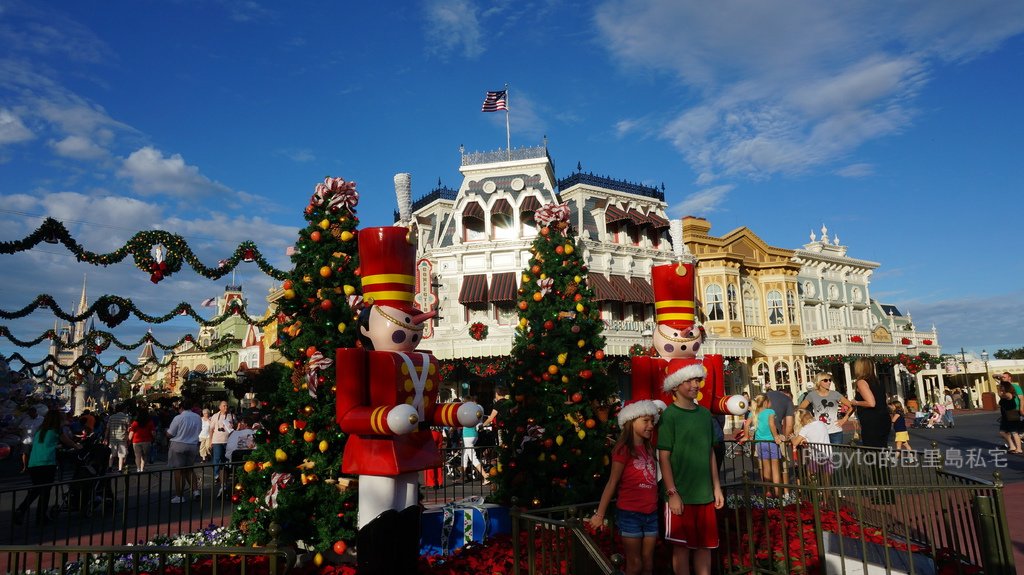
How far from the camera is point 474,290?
25.2m

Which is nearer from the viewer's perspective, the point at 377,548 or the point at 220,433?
the point at 377,548

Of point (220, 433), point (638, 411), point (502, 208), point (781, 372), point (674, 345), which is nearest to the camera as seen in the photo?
point (638, 411)

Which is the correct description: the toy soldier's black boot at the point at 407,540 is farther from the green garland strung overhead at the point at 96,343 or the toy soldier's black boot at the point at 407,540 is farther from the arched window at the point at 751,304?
the arched window at the point at 751,304

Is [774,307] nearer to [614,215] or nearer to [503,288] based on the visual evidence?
[614,215]

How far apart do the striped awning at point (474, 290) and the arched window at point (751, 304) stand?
14.7 m

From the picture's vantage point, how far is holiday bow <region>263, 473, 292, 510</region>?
5.84 metres

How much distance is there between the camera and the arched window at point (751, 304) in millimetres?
32062

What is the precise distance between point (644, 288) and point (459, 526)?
22.0 meters

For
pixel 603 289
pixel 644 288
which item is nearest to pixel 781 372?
pixel 644 288

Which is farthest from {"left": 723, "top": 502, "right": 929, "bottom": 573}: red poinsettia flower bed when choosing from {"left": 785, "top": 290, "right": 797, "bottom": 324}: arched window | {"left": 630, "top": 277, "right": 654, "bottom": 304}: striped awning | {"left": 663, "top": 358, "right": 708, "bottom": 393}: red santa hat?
{"left": 785, "top": 290, "right": 797, "bottom": 324}: arched window

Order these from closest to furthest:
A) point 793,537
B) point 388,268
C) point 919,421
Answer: point 388,268 < point 793,537 < point 919,421

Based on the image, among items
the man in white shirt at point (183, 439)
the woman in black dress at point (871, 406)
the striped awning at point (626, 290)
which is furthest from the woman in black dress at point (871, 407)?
the striped awning at point (626, 290)

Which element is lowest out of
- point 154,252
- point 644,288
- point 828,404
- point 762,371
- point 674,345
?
point 828,404

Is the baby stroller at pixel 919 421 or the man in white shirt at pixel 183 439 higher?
the man in white shirt at pixel 183 439
